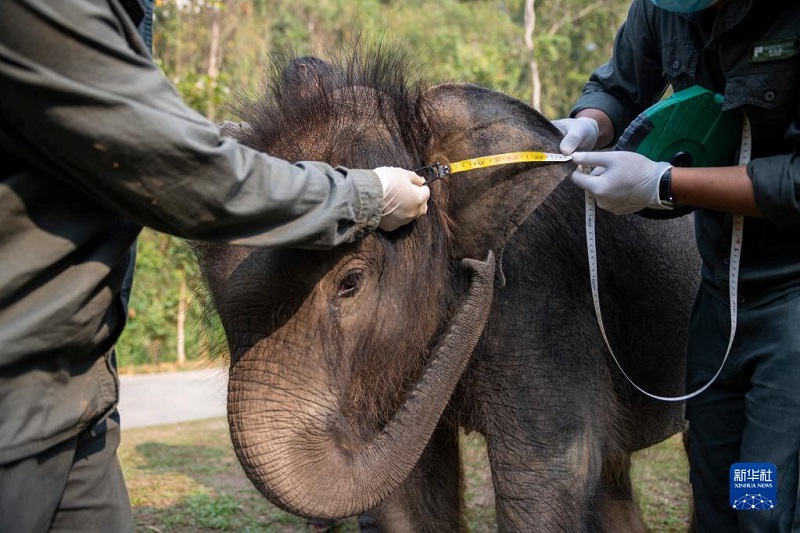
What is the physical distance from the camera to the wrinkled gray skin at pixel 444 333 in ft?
10.5

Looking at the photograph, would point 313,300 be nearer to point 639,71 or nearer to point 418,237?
point 418,237

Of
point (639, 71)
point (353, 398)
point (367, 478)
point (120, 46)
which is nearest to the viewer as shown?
point (120, 46)

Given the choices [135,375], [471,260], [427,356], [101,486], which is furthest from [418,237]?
[135,375]

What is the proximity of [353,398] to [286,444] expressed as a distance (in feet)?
1.86

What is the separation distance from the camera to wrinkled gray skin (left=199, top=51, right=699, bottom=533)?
3203mm

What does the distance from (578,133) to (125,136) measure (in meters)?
2.16

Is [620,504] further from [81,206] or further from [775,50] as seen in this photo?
[81,206]

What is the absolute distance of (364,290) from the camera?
3473 millimetres

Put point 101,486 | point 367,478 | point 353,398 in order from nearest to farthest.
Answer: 1. point 101,486
2. point 367,478
3. point 353,398

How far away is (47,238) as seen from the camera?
2.32m

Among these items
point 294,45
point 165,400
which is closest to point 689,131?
point 165,400

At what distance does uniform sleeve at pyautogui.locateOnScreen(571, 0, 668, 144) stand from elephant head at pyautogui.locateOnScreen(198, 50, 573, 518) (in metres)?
0.53

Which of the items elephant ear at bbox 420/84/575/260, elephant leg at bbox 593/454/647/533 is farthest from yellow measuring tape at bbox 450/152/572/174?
elephant leg at bbox 593/454/647/533

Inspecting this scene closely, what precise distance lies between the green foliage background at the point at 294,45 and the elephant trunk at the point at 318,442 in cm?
885
